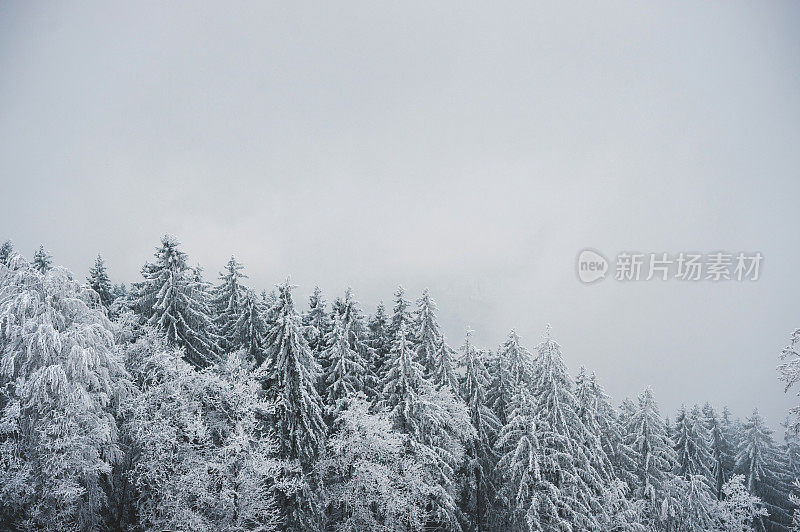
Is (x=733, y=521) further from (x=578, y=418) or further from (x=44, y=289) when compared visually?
(x=44, y=289)

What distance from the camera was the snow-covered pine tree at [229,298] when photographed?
33844 millimetres

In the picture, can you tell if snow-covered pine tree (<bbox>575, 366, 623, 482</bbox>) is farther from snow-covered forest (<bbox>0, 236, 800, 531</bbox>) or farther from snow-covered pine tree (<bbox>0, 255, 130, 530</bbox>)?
snow-covered pine tree (<bbox>0, 255, 130, 530</bbox>)

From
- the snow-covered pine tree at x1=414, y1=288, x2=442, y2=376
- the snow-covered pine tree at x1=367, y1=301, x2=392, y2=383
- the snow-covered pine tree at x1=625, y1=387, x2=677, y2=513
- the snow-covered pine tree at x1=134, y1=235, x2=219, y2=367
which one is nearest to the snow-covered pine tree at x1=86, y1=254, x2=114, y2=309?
the snow-covered pine tree at x1=134, y1=235, x2=219, y2=367

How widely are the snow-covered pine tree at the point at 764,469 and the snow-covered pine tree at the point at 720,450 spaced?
2261 mm

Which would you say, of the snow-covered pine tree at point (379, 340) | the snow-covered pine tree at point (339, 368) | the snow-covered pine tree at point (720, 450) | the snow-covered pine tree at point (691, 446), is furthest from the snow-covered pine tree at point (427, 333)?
the snow-covered pine tree at point (720, 450)

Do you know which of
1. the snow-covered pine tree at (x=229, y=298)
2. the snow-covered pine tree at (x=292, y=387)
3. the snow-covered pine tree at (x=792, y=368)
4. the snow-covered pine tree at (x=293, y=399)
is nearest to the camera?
the snow-covered pine tree at (x=792, y=368)

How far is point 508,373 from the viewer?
35.3 metres

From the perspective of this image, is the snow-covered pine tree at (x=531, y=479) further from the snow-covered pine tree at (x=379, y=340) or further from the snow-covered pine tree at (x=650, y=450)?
the snow-covered pine tree at (x=379, y=340)

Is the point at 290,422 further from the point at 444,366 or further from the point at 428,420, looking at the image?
the point at 444,366

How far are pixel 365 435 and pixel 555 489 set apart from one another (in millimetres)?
12157

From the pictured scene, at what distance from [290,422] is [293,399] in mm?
1341

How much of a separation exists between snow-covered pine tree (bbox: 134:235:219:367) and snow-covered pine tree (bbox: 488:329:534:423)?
20.6 metres

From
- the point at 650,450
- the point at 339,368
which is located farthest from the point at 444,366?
the point at 650,450

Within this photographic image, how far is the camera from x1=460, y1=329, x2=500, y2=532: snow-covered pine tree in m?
34.8
